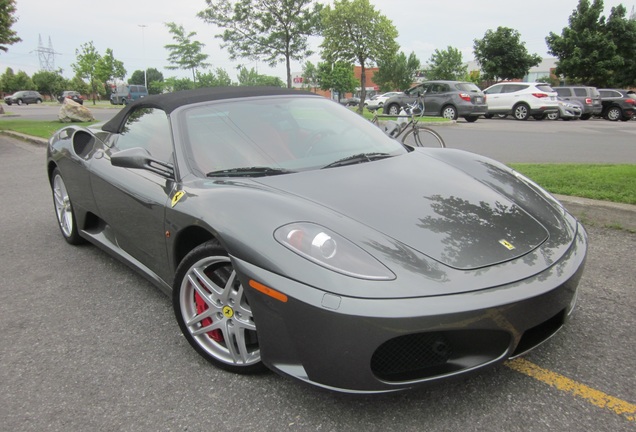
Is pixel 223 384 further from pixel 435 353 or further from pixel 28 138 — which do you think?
pixel 28 138

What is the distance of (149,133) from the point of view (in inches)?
122

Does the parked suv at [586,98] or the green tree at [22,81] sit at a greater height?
the green tree at [22,81]

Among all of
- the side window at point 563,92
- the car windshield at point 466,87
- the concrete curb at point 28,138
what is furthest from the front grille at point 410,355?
the side window at point 563,92

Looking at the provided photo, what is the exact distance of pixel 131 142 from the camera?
129 inches

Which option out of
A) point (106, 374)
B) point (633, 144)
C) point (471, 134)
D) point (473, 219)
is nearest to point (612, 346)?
point (473, 219)

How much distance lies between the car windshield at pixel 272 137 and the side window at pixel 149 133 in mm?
151

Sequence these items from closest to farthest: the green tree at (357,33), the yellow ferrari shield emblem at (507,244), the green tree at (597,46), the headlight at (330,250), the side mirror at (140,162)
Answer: the headlight at (330,250) < the yellow ferrari shield emblem at (507,244) < the side mirror at (140,162) < the green tree at (357,33) < the green tree at (597,46)

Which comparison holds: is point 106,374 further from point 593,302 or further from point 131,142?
point 593,302

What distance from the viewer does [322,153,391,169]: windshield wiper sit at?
2.68 metres

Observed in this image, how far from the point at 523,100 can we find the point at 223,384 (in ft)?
67.6

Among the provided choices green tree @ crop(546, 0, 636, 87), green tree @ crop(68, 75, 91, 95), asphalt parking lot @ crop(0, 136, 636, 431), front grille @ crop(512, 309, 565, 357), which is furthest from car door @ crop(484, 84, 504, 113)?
green tree @ crop(68, 75, 91, 95)

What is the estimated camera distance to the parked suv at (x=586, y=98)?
838 inches

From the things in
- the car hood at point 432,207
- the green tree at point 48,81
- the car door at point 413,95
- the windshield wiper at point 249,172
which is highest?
the green tree at point 48,81

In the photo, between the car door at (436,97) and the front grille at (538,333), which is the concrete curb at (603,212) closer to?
the front grille at (538,333)
